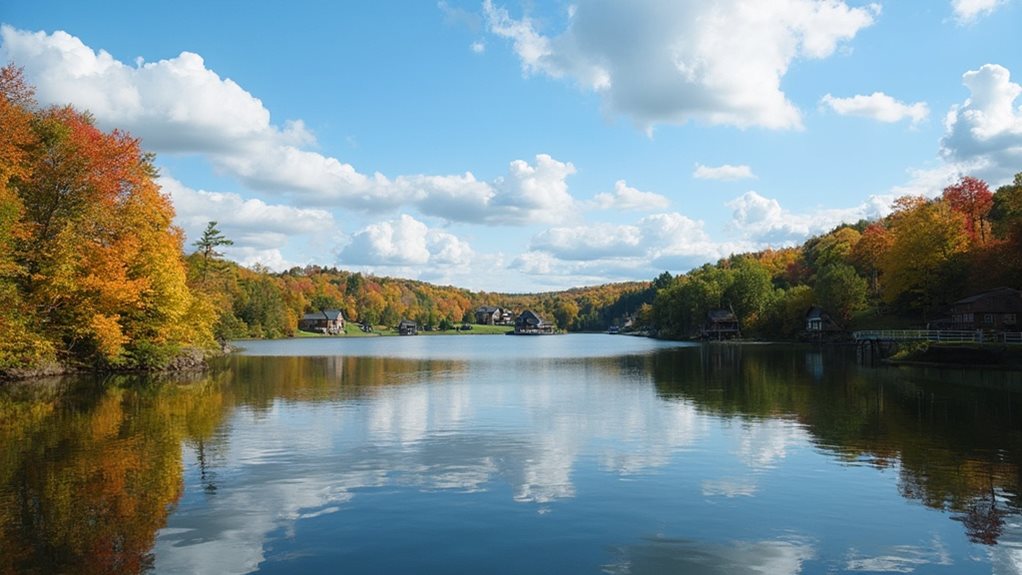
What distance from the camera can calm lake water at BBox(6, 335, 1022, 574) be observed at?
1098 cm

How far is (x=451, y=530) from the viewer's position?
40.2ft

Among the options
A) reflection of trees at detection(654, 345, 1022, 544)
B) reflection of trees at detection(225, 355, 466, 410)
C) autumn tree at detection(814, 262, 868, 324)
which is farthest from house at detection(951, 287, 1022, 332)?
reflection of trees at detection(225, 355, 466, 410)

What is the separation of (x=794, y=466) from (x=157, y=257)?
40.9 meters

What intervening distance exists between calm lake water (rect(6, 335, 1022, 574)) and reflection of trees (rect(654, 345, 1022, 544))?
0.12 m

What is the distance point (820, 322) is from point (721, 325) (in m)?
34.0

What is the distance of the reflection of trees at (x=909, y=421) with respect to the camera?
14883 millimetres

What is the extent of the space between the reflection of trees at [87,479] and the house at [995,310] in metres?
66.8

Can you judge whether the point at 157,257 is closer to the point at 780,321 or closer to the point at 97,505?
the point at 97,505

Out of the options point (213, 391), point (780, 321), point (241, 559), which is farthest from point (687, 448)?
point (780, 321)

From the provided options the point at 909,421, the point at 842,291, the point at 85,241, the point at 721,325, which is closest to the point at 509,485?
the point at 909,421

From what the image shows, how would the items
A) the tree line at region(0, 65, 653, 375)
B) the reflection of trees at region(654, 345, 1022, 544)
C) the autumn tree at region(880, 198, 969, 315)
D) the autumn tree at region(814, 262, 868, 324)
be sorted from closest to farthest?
1. the reflection of trees at region(654, 345, 1022, 544)
2. the tree line at region(0, 65, 653, 375)
3. the autumn tree at region(880, 198, 969, 315)
4. the autumn tree at region(814, 262, 868, 324)

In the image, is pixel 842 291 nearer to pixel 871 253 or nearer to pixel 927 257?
pixel 871 253

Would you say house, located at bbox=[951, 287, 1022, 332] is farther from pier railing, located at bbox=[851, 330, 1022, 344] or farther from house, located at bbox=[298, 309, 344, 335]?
house, located at bbox=[298, 309, 344, 335]

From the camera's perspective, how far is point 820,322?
328ft
